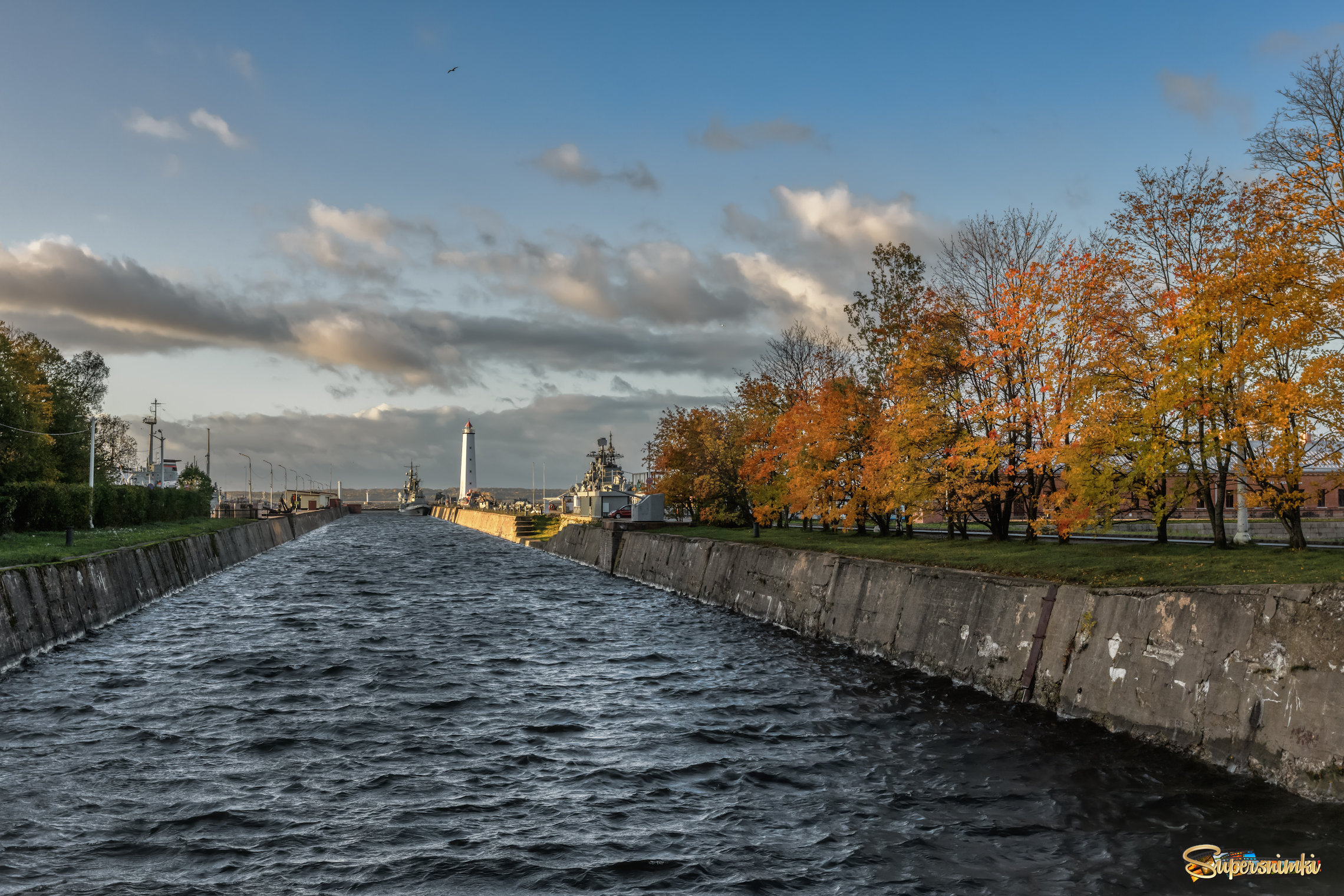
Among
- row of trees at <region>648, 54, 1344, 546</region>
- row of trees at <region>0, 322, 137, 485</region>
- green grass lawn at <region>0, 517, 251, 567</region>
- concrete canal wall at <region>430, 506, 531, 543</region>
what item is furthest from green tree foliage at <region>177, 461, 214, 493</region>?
row of trees at <region>648, 54, 1344, 546</region>

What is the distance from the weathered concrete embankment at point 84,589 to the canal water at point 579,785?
3.38 feet

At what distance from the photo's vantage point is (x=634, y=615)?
32.2m

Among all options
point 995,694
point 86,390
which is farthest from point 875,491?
point 86,390

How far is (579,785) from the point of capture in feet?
38.8

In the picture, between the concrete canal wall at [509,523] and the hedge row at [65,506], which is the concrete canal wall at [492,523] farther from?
the hedge row at [65,506]

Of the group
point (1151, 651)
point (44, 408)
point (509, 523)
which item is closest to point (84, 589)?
point (1151, 651)

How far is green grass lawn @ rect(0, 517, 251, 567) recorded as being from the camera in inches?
977

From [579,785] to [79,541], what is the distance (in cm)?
3307

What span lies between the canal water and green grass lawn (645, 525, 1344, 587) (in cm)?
332

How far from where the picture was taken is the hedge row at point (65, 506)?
1560 inches

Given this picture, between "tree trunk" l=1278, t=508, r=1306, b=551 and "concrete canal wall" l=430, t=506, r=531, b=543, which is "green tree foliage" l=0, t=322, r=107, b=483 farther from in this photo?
"tree trunk" l=1278, t=508, r=1306, b=551

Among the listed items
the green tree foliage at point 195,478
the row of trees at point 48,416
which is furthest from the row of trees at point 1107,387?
the green tree foliage at point 195,478

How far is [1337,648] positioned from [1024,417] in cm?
1693

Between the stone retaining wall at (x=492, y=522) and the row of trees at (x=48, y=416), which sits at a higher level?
the row of trees at (x=48, y=416)
